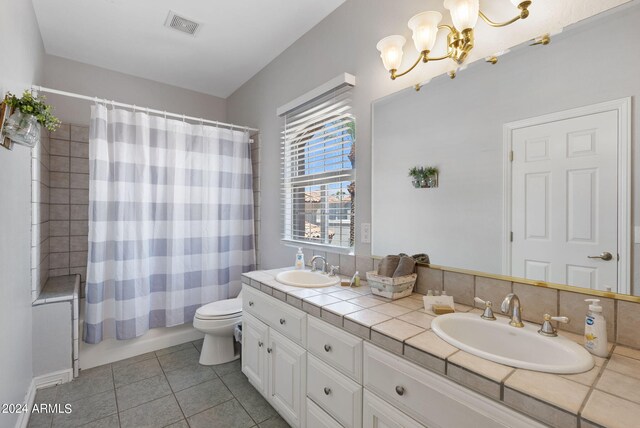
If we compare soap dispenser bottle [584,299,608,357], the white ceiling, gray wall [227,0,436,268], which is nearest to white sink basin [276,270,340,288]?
gray wall [227,0,436,268]

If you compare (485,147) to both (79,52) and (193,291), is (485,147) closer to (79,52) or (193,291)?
(193,291)

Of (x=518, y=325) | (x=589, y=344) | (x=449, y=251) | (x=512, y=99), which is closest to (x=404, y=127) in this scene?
(x=512, y=99)

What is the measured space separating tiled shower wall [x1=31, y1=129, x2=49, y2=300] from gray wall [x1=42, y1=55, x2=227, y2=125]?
35 centimetres

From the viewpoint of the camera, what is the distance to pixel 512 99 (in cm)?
121

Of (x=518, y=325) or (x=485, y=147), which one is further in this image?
(x=485, y=147)

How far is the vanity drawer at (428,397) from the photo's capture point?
2.52 feet

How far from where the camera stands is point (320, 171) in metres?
2.21

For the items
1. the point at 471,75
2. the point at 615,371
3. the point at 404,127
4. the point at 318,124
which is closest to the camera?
the point at 615,371

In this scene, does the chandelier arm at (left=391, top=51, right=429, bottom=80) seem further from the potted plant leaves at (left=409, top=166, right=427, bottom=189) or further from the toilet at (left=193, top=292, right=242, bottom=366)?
the toilet at (left=193, top=292, right=242, bottom=366)

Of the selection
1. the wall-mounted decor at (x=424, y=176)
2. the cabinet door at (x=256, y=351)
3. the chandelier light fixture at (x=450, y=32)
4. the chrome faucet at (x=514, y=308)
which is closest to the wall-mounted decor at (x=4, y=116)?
the cabinet door at (x=256, y=351)

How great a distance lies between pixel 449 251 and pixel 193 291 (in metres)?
2.22

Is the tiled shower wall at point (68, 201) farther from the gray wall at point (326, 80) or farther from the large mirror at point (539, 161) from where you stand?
the large mirror at point (539, 161)

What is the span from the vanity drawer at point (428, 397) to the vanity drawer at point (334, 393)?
10 cm

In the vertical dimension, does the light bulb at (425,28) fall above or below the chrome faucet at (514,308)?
above
